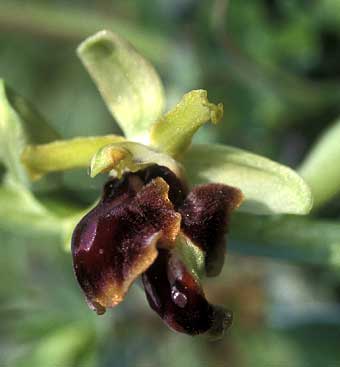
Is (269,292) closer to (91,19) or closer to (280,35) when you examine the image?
(280,35)

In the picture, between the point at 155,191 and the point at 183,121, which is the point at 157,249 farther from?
the point at 183,121

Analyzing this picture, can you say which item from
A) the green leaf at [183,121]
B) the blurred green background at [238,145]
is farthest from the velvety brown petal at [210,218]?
the blurred green background at [238,145]

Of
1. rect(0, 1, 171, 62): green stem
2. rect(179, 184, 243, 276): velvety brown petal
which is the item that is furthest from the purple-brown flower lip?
rect(0, 1, 171, 62): green stem

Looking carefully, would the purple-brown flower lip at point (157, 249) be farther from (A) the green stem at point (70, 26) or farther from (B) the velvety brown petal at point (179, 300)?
(A) the green stem at point (70, 26)

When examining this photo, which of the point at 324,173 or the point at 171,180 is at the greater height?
the point at 171,180

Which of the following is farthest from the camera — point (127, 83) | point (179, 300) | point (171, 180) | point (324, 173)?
point (324, 173)

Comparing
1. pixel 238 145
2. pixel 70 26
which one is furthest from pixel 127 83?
pixel 70 26
